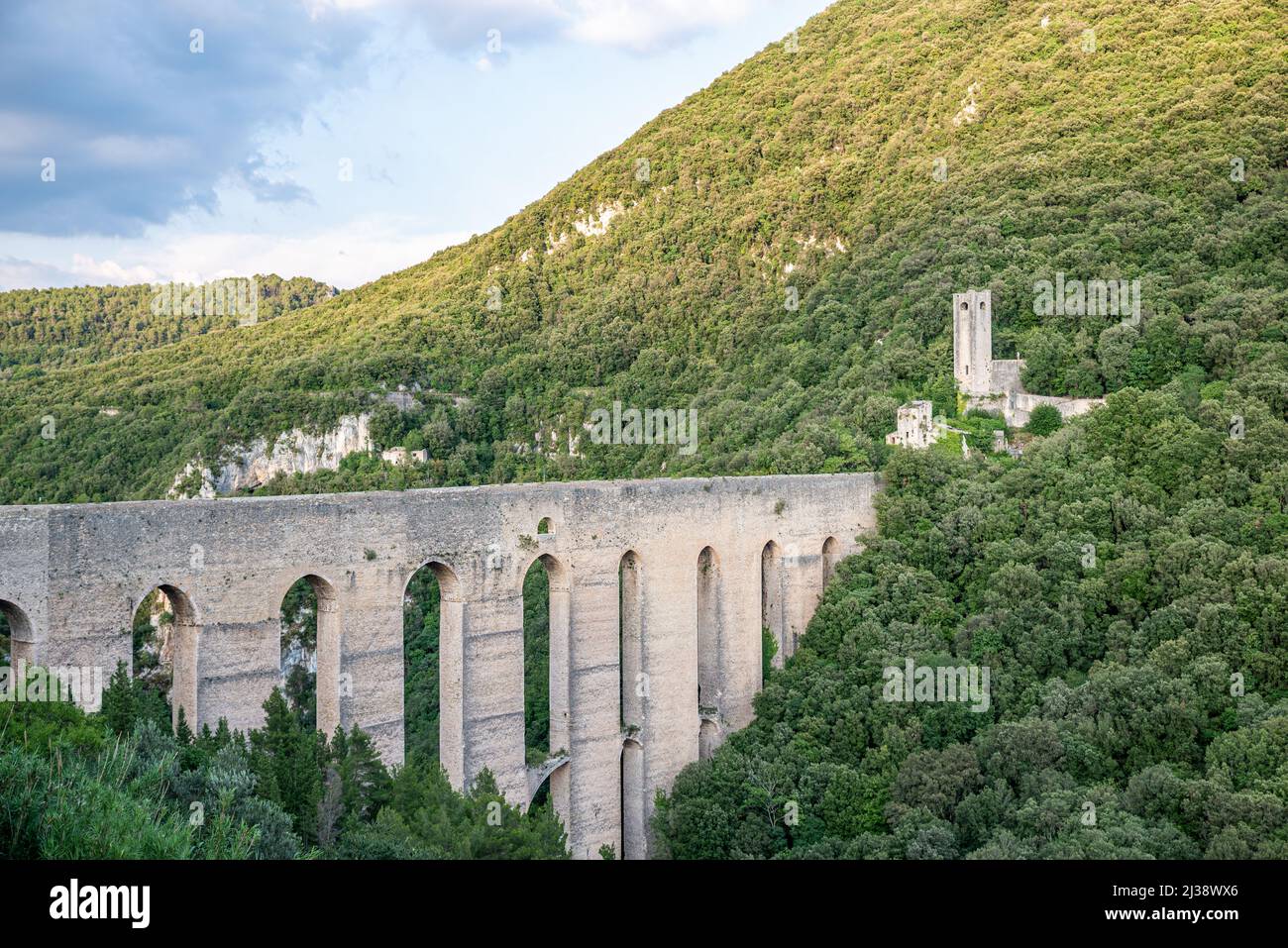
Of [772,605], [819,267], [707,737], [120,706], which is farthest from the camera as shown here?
[819,267]

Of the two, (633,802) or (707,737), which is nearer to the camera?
(633,802)

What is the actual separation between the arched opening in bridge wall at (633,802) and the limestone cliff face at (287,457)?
29645 mm

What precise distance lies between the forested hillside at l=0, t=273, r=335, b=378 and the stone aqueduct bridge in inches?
2536

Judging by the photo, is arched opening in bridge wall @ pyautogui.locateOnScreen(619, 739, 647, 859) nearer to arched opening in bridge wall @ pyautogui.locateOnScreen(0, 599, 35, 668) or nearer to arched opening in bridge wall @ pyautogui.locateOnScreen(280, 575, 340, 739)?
arched opening in bridge wall @ pyautogui.locateOnScreen(280, 575, 340, 739)

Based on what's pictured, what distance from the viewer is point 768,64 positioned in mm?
75625

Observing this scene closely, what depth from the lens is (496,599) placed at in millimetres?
20953

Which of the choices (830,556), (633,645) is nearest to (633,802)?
(633,645)

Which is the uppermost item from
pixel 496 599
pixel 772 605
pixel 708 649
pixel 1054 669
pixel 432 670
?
pixel 496 599

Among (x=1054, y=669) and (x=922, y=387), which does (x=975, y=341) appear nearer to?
(x=922, y=387)

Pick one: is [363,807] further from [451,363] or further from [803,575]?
[451,363]

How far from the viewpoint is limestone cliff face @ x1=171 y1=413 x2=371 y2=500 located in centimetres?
4844

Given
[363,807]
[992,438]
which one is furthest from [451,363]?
[363,807]

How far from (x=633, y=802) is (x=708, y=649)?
420 centimetres
